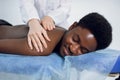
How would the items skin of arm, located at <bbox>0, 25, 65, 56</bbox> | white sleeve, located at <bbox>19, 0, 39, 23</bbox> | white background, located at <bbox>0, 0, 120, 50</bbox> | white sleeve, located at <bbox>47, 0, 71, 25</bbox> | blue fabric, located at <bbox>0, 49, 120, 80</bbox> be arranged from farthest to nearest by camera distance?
1. white background, located at <bbox>0, 0, 120, 50</bbox>
2. white sleeve, located at <bbox>47, 0, 71, 25</bbox>
3. white sleeve, located at <bbox>19, 0, 39, 23</bbox>
4. skin of arm, located at <bbox>0, 25, 65, 56</bbox>
5. blue fabric, located at <bbox>0, 49, 120, 80</bbox>

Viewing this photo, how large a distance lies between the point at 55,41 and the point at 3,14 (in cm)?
Result: 132

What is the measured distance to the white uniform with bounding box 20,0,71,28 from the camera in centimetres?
140

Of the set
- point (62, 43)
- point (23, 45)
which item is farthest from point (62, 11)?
point (23, 45)

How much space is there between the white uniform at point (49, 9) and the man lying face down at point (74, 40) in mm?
309

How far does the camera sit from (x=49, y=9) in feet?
5.41

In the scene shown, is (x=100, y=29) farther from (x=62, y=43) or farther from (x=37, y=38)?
(x=37, y=38)

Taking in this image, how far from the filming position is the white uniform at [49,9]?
4.61 feet

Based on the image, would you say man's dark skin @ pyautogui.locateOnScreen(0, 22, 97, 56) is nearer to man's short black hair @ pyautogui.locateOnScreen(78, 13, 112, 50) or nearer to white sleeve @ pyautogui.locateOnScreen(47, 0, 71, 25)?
man's short black hair @ pyautogui.locateOnScreen(78, 13, 112, 50)

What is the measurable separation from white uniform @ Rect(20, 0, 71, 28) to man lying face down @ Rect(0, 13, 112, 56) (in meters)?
0.31

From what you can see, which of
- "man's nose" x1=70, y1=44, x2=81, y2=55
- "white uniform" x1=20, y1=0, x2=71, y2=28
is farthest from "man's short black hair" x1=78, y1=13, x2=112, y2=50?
"white uniform" x1=20, y1=0, x2=71, y2=28

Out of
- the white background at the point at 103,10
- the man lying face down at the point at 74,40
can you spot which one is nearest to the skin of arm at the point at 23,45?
the man lying face down at the point at 74,40

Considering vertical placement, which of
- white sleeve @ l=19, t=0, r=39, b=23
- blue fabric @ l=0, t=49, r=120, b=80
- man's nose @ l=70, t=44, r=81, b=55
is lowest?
blue fabric @ l=0, t=49, r=120, b=80

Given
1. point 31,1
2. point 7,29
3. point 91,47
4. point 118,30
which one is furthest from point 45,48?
point 118,30

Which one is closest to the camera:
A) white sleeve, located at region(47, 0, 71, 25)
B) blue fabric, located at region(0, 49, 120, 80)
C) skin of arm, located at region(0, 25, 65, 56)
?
blue fabric, located at region(0, 49, 120, 80)
